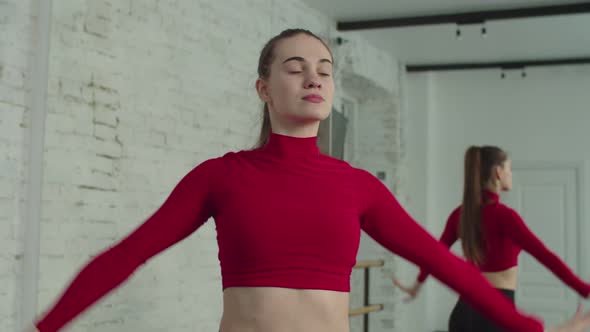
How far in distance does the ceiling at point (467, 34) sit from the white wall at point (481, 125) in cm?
52

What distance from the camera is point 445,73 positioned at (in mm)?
8188

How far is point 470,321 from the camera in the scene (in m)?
3.71

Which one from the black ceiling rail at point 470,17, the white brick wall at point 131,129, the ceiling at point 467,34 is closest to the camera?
the white brick wall at point 131,129

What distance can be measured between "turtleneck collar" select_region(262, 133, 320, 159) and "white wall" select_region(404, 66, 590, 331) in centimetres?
633

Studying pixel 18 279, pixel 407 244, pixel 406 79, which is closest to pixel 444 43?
pixel 406 79

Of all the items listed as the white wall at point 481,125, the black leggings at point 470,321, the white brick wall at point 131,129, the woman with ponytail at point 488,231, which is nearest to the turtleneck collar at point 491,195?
the woman with ponytail at point 488,231

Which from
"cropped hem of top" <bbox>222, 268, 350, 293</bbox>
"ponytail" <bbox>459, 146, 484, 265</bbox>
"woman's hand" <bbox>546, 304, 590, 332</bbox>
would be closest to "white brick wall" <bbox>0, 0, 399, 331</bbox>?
"ponytail" <bbox>459, 146, 484, 265</bbox>

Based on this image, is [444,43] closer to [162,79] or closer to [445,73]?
[445,73]

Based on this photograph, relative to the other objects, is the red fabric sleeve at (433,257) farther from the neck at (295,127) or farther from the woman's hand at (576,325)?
the neck at (295,127)

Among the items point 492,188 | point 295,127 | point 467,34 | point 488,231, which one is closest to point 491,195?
point 492,188

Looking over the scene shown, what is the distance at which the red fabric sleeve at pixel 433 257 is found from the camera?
1.70 meters

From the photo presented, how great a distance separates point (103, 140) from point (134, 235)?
75.4 inches

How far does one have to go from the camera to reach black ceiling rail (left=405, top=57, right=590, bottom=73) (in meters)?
7.30

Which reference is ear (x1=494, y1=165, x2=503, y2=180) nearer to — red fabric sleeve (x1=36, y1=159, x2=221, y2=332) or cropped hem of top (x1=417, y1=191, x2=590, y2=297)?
cropped hem of top (x1=417, y1=191, x2=590, y2=297)
